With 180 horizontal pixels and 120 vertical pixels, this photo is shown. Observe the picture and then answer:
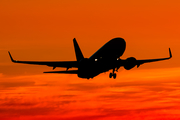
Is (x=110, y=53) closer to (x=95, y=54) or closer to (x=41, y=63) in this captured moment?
(x=95, y=54)

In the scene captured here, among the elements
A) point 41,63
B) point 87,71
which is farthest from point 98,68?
point 41,63

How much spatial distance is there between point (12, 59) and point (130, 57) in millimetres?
28583

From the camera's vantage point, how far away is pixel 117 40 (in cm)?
11600

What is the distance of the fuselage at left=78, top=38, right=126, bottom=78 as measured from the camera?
114m

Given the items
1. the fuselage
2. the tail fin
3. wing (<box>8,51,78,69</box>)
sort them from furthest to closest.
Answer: the tail fin < wing (<box>8,51,78,69</box>) < the fuselage

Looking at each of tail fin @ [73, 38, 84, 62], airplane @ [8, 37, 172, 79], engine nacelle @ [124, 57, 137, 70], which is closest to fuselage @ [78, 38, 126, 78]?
airplane @ [8, 37, 172, 79]

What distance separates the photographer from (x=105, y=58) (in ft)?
374

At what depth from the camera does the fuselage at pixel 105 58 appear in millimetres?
114188

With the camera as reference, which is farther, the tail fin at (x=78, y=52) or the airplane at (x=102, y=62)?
the tail fin at (x=78, y=52)

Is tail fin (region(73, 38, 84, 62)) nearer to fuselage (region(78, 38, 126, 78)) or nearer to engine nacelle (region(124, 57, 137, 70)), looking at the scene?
fuselage (region(78, 38, 126, 78))

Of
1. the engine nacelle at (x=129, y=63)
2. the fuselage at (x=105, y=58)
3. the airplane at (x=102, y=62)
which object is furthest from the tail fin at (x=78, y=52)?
the engine nacelle at (x=129, y=63)

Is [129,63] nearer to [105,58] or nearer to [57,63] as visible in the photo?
[105,58]

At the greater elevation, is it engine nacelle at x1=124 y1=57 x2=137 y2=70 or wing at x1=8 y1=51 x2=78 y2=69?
wing at x1=8 y1=51 x2=78 y2=69

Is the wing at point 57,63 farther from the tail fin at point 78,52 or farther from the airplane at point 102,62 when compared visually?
the tail fin at point 78,52
